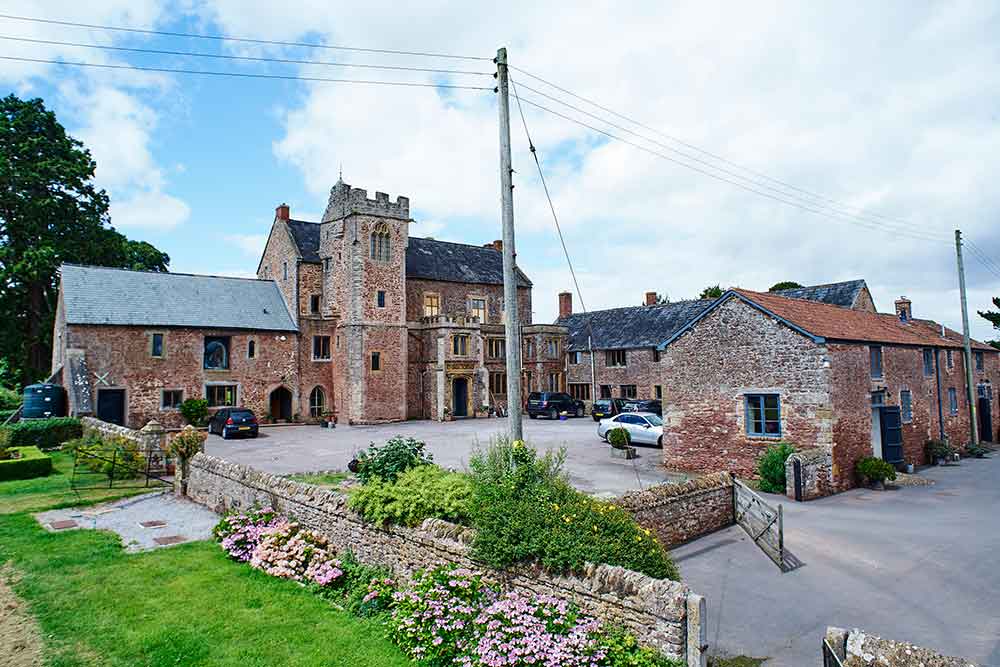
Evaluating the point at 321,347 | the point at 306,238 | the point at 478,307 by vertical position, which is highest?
the point at 306,238

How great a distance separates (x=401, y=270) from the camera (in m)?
39.6

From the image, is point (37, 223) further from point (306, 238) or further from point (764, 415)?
point (764, 415)

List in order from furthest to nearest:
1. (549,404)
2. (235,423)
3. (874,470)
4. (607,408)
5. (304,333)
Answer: (549,404), (304,333), (607,408), (235,423), (874,470)

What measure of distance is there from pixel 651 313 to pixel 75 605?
43697mm

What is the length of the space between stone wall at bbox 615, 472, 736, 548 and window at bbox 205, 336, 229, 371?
99.2 feet

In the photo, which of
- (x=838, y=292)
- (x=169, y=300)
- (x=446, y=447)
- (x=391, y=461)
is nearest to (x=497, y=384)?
(x=446, y=447)

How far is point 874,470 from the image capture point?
61.6 feet

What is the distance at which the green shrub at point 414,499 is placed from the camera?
943 centimetres

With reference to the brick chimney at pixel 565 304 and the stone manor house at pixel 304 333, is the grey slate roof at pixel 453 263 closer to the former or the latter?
the stone manor house at pixel 304 333

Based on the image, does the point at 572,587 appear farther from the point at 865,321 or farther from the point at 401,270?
the point at 401,270

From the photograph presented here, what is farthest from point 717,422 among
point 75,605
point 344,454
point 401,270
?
point 401,270

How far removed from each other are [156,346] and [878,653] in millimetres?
36004

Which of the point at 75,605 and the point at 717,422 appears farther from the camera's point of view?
the point at 717,422

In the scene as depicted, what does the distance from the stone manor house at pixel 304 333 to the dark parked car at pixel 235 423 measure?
437 centimetres
